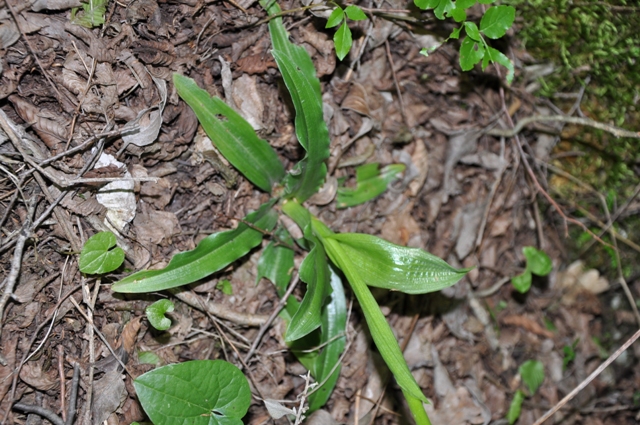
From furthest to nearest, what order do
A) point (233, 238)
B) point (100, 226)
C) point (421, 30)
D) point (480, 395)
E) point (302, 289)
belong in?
point (480, 395) → point (421, 30) → point (302, 289) → point (233, 238) → point (100, 226)

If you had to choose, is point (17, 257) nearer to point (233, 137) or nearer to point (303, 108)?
point (233, 137)

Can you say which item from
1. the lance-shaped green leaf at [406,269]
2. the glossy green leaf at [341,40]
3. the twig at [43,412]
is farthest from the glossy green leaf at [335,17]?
the twig at [43,412]

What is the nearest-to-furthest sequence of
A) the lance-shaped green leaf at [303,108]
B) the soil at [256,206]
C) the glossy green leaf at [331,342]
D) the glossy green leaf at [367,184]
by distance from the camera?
the soil at [256,206]
the lance-shaped green leaf at [303,108]
the glossy green leaf at [331,342]
the glossy green leaf at [367,184]

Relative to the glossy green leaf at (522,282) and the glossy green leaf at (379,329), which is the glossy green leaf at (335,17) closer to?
the glossy green leaf at (379,329)

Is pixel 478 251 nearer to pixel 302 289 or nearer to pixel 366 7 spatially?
pixel 302 289

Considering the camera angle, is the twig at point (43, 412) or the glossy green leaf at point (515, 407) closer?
the twig at point (43, 412)

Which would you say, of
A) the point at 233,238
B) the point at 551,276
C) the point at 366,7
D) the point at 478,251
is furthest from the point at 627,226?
the point at 233,238

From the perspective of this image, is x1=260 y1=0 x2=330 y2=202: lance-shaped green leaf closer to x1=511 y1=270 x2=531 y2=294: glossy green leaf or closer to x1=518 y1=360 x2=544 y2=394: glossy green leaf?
x1=511 y1=270 x2=531 y2=294: glossy green leaf
